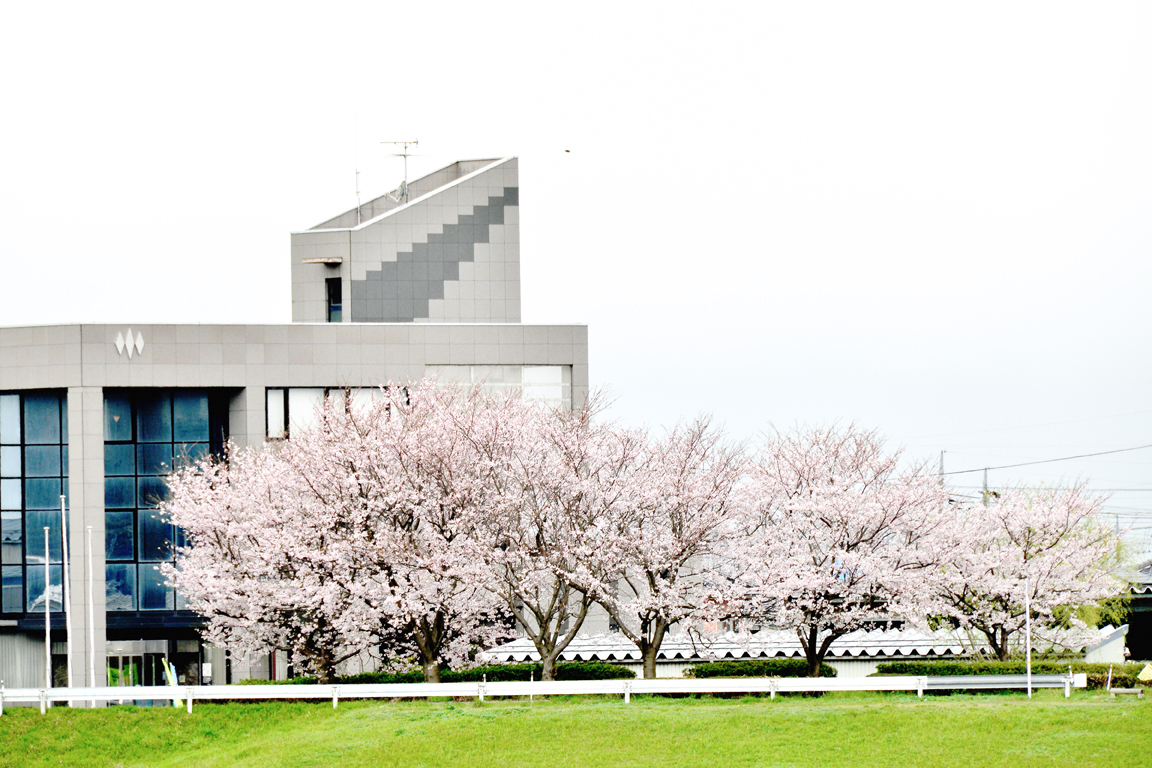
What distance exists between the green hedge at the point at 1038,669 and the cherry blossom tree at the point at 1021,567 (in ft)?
6.37

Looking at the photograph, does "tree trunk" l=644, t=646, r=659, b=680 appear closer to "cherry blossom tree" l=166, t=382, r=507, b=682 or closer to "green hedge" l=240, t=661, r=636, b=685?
"green hedge" l=240, t=661, r=636, b=685

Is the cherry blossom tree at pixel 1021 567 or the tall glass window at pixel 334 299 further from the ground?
the tall glass window at pixel 334 299

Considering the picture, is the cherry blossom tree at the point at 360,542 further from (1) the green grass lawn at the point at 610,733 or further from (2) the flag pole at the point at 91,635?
(2) the flag pole at the point at 91,635

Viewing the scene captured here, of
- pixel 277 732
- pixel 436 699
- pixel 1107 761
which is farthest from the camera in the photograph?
pixel 436 699

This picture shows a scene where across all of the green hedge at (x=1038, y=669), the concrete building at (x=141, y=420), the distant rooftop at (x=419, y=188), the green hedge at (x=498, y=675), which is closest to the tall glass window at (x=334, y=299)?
the distant rooftop at (x=419, y=188)

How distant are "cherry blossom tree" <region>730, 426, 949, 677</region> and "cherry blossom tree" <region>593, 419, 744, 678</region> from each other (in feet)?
3.71

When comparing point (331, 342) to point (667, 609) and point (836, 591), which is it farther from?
point (836, 591)

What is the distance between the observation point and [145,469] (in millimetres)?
51344

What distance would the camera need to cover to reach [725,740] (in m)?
27.0

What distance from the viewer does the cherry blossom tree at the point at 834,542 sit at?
36.5 meters

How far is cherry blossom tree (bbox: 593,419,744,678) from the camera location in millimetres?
36250

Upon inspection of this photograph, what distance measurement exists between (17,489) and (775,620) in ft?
102

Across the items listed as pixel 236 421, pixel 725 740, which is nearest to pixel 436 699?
pixel 725 740

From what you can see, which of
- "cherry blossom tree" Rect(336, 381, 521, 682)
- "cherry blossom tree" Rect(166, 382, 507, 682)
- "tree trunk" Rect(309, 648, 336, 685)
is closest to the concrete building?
"cherry blossom tree" Rect(166, 382, 507, 682)
